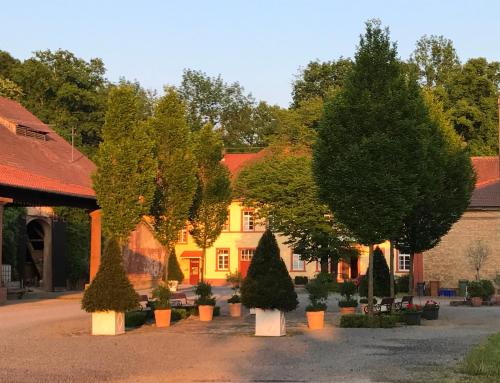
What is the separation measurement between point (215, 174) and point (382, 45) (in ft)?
32.1

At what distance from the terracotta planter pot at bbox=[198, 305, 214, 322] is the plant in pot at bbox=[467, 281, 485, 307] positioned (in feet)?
46.5

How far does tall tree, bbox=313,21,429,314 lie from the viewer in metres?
22.8

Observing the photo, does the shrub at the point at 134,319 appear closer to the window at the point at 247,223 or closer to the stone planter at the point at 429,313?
the stone planter at the point at 429,313

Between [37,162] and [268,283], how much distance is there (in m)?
21.8

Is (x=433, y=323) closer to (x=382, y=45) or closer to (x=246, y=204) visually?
(x=382, y=45)

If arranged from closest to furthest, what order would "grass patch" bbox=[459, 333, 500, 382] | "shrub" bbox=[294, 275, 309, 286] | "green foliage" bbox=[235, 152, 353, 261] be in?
"grass patch" bbox=[459, 333, 500, 382]
"green foliage" bbox=[235, 152, 353, 261]
"shrub" bbox=[294, 275, 309, 286]

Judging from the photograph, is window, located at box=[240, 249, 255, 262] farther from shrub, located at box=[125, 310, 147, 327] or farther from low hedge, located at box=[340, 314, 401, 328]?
low hedge, located at box=[340, 314, 401, 328]

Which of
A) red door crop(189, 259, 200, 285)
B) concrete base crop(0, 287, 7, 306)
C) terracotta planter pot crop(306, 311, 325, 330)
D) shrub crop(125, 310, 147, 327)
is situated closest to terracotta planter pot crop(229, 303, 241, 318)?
shrub crop(125, 310, 147, 327)

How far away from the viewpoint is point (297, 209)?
49.0 metres

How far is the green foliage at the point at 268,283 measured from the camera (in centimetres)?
2009

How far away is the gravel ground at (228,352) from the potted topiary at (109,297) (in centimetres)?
49

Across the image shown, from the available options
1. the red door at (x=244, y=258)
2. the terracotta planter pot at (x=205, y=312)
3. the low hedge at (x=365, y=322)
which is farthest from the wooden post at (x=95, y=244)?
the red door at (x=244, y=258)

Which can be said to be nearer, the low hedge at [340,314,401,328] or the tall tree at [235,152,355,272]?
the low hedge at [340,314,401,328]

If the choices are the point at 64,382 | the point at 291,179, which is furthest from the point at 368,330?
the point at 291,179
